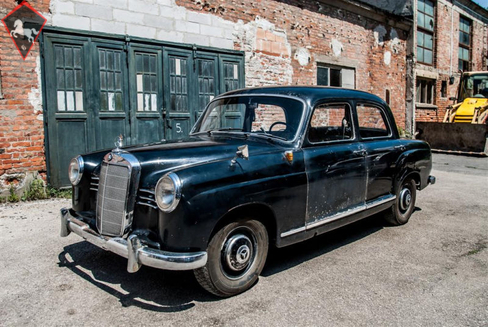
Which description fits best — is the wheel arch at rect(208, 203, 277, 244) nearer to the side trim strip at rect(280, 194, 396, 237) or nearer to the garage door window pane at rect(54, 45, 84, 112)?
the side trim strip at rect(280, 194, 396, 237)

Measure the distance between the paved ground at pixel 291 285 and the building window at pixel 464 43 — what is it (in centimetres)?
1782

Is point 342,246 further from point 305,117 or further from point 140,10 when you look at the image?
point 140,10

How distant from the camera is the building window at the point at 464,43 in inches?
776

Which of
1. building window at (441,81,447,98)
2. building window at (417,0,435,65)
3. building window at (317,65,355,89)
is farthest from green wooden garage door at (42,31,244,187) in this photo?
building window at (441,81,447,98)

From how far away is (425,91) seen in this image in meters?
17.2

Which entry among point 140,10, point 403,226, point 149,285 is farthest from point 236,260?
point 140,10

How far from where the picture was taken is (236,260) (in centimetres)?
314

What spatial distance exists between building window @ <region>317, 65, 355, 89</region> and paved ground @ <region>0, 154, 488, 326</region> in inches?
284

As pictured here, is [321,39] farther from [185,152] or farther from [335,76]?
[185,152]

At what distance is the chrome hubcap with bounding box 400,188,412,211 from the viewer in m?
5.23

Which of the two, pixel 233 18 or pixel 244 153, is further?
pixel 233 18

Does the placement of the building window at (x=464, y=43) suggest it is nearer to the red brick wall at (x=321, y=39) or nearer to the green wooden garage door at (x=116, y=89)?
the red brick wall at (x=321, y=39)

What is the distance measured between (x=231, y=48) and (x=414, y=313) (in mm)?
7454

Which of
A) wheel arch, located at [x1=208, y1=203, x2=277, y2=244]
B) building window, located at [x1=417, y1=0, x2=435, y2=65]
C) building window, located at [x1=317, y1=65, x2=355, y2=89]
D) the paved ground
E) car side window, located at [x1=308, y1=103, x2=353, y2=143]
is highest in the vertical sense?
building window, located at [x1=417, y1=0, x2=435, y2=65]
